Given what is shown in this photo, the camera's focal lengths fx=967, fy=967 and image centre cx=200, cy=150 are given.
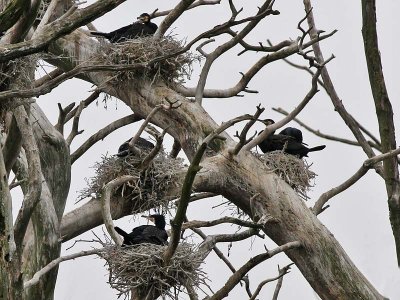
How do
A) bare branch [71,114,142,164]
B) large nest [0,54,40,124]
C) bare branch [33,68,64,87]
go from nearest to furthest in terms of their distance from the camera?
large nest [0,54,40,124], bare branch [33,68,64,87], bare branch [71,114,142,164]

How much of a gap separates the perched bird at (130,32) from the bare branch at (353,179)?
254cm

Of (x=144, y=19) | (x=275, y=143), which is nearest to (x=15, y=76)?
(x=144, y=19)

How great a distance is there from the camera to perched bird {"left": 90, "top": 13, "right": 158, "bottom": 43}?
8.98m

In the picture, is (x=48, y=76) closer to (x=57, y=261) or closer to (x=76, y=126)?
(x=76, y=126)

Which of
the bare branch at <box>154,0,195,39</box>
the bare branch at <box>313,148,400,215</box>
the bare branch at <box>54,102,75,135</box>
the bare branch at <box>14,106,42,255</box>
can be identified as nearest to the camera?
the bare branch at <box>313,148,400,215</box>

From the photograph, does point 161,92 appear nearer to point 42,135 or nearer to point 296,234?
point 42,135

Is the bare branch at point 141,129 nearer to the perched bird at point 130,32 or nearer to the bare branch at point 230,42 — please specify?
the bare branch at point 230,42

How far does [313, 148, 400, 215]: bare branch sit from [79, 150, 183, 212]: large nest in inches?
49.1

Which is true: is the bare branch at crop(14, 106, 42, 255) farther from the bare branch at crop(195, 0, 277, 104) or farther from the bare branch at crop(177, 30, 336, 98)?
the bare branch at crop(177, 30, 336, 98)

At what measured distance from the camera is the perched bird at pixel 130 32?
8984mm

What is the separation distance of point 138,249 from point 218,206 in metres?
1.48

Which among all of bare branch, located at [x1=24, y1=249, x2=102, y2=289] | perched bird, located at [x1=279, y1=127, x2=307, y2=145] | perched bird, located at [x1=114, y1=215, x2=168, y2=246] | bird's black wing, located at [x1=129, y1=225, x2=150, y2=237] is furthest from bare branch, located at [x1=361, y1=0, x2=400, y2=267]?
perched bird, located at [x1=279, y1=127, x2=307, y2=145]

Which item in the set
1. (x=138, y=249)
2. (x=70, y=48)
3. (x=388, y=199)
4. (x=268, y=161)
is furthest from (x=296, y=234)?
(x=388, y=199)

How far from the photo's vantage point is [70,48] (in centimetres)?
898
